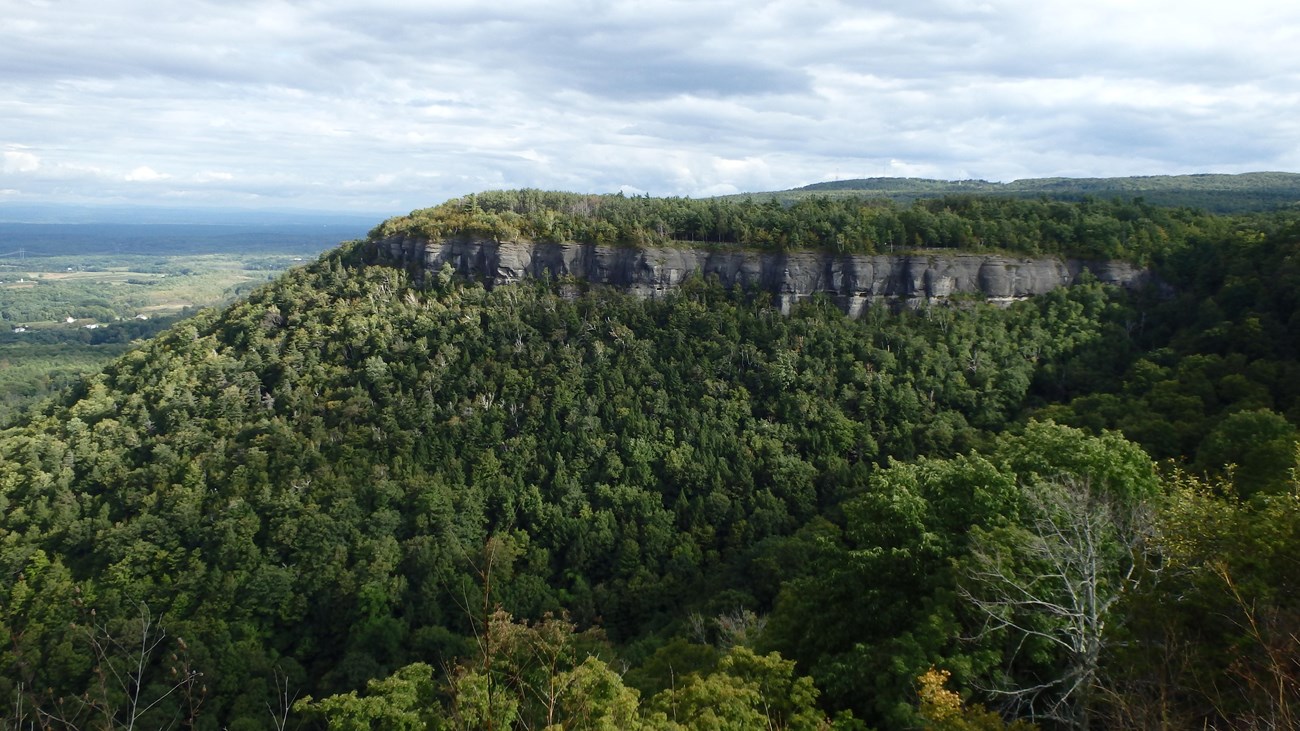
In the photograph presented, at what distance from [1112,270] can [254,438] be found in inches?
2966

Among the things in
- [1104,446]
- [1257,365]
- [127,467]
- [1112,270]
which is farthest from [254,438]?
[1112,270]

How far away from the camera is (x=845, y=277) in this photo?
67.1 meters

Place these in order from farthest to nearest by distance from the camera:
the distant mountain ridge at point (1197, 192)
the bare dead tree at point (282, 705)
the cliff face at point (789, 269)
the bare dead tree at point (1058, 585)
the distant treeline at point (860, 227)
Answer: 1. the distant mountain ridge at point (1197, 192)
2. the distant treeline at point (860, 227)
3. the cliff face at point (789, 269)
4. the bare dead tree at point (1058, 585)
5. the bare dead tree at point (282, 705)

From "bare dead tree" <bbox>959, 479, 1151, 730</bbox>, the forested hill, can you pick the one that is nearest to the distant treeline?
the forested hill

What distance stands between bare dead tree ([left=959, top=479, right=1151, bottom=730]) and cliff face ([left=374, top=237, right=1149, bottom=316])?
47.0m

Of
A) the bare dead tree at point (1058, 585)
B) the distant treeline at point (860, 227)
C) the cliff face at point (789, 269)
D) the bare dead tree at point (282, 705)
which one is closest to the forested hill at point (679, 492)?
the bare dead tree at point (1058, 585)

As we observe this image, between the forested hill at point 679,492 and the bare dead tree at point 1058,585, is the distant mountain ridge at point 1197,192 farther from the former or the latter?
the bare dead tree at point 1058,585

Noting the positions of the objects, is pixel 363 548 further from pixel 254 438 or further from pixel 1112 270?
pixel 1112 270

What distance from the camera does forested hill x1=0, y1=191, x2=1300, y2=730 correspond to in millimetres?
18500

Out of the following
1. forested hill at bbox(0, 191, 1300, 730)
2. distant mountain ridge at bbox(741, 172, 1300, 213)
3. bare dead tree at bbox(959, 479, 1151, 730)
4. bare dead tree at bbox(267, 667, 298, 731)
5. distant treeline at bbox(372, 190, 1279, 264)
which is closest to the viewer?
bare dead tree at bbox(267, 667, 298, 731)

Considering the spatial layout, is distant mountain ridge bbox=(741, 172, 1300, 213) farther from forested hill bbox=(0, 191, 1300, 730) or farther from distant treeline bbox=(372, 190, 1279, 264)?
forested hill bbox=(0, 191, 1300, 730)

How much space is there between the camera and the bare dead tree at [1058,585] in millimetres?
16312

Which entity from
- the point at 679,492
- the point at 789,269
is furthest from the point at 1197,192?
the point at 679,492

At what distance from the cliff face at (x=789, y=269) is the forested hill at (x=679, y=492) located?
6.26ft
